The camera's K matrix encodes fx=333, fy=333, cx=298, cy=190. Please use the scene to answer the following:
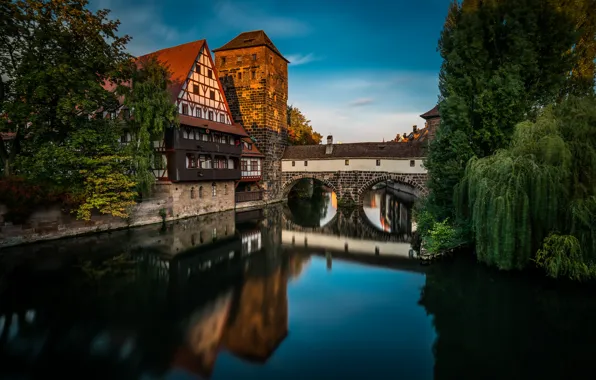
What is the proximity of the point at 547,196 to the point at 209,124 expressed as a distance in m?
18.3

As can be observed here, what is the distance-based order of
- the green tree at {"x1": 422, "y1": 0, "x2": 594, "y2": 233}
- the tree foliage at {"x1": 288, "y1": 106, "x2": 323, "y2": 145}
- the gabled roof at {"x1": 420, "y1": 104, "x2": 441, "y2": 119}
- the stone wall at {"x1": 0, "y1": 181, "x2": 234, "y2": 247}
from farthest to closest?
the tree foliage at {"x1": 288, "y1": 106, "x2": 323, "y2": 145} → the gabled roof at {"x1": 420, "y1": 104, "x2": 441, "y2": 119} → the stone wall at {"x1": 0, "y1": 181, "x2": 234, "y2": 247} → the green tree at {"x1": 422, "y1": 0, "x2": 594, "y2": 233}

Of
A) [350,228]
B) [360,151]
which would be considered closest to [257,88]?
[360,151]

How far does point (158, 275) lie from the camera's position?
10477 millimetres

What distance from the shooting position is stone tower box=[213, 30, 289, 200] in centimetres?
2836

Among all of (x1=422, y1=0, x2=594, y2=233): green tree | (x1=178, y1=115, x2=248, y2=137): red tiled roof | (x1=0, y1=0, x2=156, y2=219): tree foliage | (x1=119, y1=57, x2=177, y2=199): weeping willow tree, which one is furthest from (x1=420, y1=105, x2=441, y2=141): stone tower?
(x1=0, y1=0, x2=156, y2=219): tree foliage

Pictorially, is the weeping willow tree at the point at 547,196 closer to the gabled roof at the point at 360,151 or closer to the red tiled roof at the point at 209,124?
the red tiled roof at the point at 209,124

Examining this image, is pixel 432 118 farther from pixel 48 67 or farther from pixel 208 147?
pixel 48 67

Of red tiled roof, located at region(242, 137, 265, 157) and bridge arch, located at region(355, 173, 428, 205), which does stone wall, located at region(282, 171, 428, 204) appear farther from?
red tiled roof, located at region(242, 137, 265, 157)

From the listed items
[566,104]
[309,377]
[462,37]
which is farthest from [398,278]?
[462,37]

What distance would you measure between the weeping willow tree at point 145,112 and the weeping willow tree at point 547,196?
48.4 ft

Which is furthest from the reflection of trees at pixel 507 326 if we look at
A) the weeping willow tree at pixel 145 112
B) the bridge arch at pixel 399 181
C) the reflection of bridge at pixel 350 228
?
the bridge arch at pixel 399 181

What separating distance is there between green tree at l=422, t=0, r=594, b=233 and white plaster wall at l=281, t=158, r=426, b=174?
12.9m

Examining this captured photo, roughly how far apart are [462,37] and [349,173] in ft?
55.8

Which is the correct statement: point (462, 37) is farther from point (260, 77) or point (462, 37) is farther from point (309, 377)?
point (260, 77)
